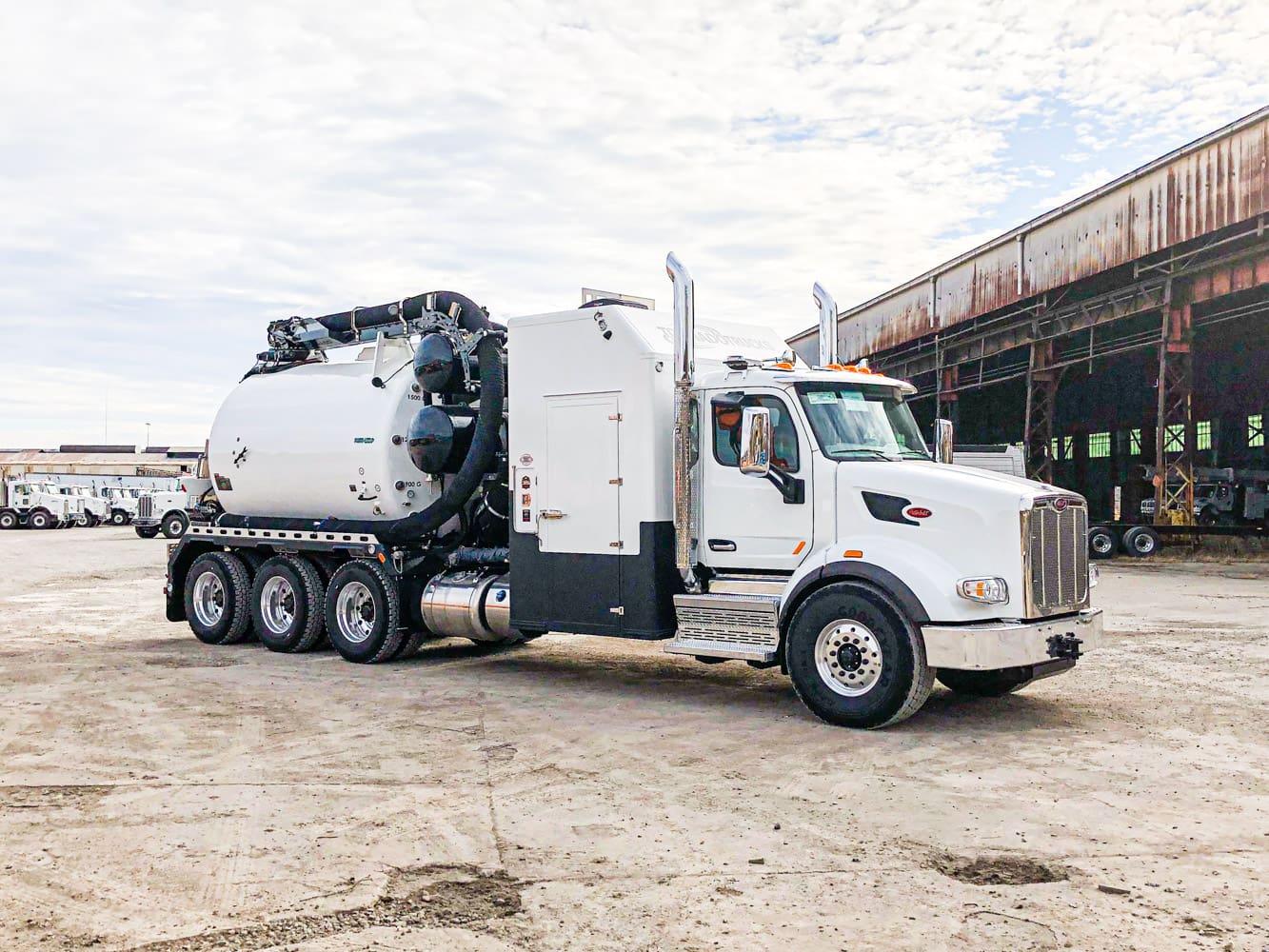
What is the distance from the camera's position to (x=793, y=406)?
9.77 meters

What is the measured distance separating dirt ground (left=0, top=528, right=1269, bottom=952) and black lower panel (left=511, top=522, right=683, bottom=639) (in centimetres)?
70

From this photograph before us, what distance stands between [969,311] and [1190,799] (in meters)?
26.3

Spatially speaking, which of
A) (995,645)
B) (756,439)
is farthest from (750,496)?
(995,645)

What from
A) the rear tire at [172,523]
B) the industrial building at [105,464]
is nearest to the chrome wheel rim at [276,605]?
the rear tire at [172,523]

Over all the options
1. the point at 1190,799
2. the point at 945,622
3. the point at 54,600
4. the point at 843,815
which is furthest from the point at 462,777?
the point at 54,600

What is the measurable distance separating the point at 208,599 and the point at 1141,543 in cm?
2141

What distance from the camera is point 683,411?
10.1 meters

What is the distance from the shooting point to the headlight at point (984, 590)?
8703 mm

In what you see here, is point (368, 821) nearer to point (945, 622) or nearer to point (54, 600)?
point (945, 622)

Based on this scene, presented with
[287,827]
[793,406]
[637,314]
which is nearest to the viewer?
[287,827]

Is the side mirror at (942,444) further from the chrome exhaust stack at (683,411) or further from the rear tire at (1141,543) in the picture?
the rear tire at (1141,543)

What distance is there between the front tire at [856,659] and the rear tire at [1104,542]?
20891 millimetres

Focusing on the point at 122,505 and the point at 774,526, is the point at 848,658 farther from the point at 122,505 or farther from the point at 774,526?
the point at 122,505

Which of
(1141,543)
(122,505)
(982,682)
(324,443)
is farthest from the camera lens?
(122,505)
